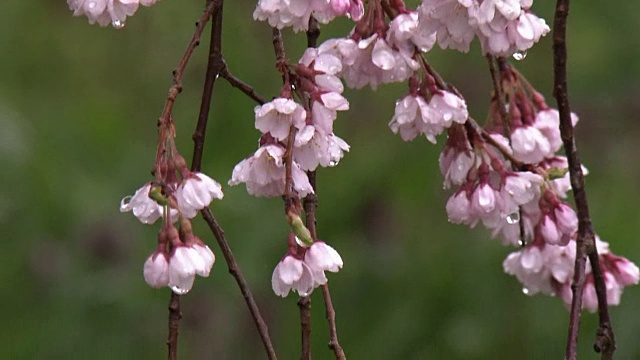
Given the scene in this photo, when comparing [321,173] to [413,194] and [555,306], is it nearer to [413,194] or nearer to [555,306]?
[413,194]

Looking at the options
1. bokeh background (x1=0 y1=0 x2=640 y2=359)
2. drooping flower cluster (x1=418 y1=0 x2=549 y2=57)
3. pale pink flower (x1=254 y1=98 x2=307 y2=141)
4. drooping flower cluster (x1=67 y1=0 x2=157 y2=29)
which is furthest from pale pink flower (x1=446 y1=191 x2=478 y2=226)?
bokeh background (x1=0 y1=0 x2=640 y2=359)

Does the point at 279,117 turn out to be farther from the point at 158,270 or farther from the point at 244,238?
the point at 244,238

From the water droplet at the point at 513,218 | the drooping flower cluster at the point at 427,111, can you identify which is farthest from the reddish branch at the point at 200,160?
the water droplet at the point at 513,218

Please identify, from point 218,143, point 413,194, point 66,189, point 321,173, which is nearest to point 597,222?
point 413,194

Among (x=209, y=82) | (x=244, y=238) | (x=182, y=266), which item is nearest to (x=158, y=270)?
(x=182, y=266)

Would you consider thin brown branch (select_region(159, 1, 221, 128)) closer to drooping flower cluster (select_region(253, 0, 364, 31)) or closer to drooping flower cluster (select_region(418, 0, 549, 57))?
drooping flower cluster (select_region(253, 0, 364, 31))

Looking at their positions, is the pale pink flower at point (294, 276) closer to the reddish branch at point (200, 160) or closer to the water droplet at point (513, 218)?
the reddish branch at point (200, 160)
